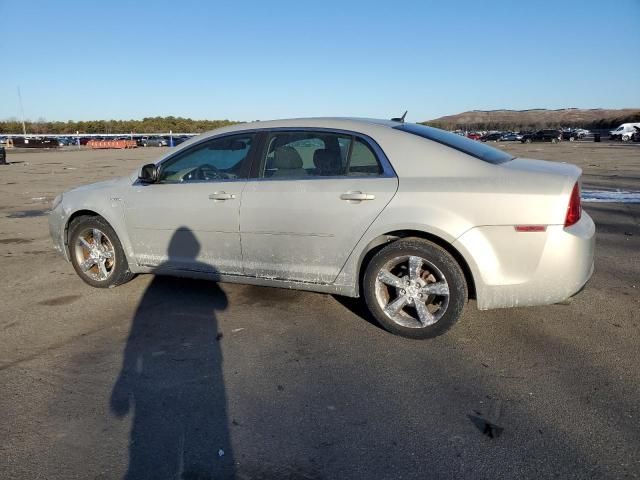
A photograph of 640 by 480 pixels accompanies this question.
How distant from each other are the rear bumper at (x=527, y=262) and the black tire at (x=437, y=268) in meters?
0.13

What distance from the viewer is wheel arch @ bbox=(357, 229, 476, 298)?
380cm

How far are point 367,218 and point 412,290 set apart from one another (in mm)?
655

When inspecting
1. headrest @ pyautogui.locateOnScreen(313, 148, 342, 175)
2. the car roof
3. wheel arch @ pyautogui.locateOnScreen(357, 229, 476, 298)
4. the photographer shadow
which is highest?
the car roof

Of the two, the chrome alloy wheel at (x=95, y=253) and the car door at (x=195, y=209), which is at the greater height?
the car door at (x=195, y=209)

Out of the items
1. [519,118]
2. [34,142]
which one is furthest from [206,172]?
[519,118]

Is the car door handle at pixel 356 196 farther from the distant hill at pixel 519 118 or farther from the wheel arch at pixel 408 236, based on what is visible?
the distant hill at pixel 519 118

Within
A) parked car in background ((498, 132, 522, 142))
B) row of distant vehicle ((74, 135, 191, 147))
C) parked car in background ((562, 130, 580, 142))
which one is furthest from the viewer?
parked car in background ((498, 132, 522, 142))

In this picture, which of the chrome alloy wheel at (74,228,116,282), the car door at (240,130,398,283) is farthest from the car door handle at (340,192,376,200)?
the chrome alloy wheel at (74,228,116,282)

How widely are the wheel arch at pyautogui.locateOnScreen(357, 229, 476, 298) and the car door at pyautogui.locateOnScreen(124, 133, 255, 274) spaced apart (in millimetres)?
1126

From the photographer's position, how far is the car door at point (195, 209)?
4.45 m

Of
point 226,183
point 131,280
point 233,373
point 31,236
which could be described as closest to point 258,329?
point 233,373

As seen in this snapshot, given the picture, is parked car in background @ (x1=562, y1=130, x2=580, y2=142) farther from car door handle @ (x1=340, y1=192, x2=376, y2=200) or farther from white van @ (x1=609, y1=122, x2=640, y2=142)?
car door handle @ (x1=340, y1=192, x2=376, y2=200)

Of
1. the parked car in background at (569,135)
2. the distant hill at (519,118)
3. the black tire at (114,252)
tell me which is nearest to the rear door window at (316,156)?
the black tire at (114,252)

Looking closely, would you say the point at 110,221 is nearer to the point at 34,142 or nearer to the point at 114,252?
the point at 114,252
